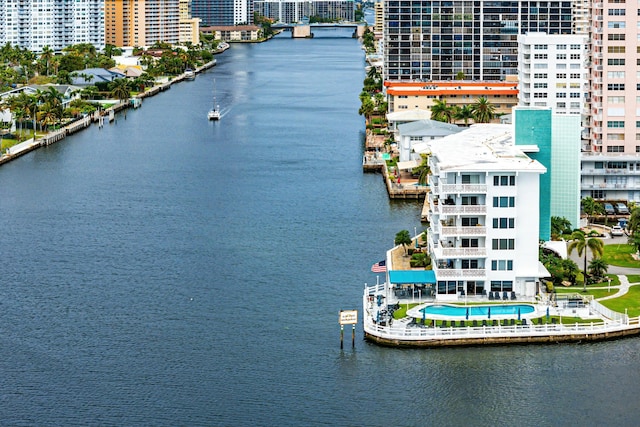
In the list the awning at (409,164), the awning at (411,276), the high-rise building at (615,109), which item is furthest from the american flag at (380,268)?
the awning at (409,164)

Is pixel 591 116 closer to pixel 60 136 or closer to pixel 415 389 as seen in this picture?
pixel 415 389

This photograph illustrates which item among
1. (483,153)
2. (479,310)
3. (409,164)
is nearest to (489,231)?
(479,310)

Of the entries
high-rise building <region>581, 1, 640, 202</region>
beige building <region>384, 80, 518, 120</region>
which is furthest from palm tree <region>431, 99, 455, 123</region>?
high-rise building <region>581, 1, 640, 202</region>

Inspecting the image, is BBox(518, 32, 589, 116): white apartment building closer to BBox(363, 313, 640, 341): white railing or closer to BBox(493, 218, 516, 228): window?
BBox(493, 218, 516, 228): window

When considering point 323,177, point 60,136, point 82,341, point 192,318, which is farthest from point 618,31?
Answer: point 60,136

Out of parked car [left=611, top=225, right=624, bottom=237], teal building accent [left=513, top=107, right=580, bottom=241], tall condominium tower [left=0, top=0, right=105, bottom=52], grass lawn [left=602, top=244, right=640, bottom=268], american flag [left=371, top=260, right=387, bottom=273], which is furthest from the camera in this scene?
tall condominium tower [left=0, top=0, right=105, bottom=52]

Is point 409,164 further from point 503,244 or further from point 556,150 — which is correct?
point 503,244
